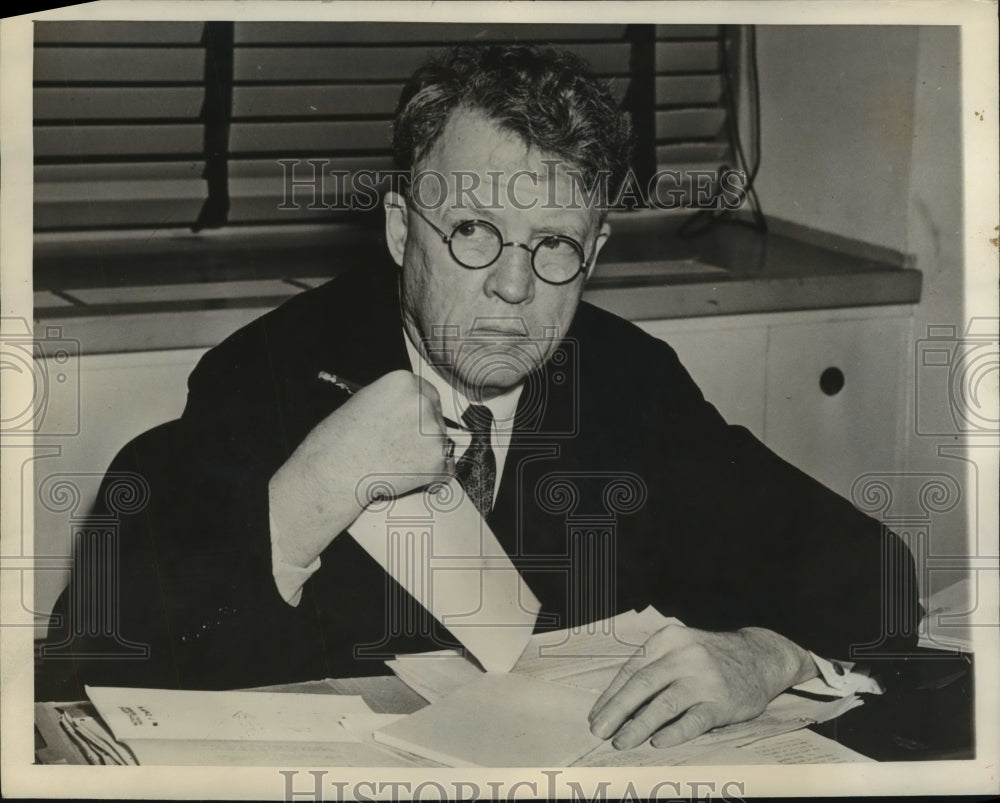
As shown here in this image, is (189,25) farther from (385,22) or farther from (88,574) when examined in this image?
(88,574)

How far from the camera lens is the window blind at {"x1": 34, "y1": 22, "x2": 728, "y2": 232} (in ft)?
5.47

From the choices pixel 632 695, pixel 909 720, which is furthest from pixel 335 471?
pixel 909 720

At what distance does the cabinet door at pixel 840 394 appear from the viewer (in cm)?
174

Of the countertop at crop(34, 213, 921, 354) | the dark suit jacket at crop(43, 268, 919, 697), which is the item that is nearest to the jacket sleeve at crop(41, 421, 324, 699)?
the dark suit jacket at crop(43, 268, 919, 697)

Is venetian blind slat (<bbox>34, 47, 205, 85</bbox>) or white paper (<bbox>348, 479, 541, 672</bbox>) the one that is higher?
venetian blind slat (<bbox>34, 47, 205, 85</bbox>)

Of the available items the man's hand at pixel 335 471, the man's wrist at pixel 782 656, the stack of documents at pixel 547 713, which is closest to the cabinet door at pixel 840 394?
the man's wrist at pixel 782 656

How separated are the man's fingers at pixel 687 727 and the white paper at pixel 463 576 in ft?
0.77

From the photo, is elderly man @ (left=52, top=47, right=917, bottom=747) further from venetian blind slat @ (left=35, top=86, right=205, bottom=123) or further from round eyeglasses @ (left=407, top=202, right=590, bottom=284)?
venetian blind slat @ (left=35, top=86, right=205, bottom=123)

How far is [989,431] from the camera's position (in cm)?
174


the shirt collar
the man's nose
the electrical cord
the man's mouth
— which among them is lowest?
the shirt collar

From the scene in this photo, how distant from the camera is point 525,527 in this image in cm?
169

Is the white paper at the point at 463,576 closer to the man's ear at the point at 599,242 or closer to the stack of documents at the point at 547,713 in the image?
the stack of documents at the point at 547,713

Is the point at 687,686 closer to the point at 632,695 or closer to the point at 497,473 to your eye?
the point at 632,695

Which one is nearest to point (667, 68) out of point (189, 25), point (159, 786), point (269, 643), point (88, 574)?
point (189, 25)
